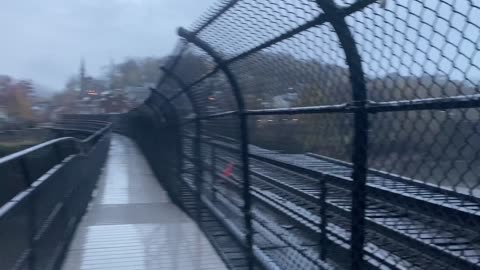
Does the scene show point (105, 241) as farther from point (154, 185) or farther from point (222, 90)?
point (154, 185)

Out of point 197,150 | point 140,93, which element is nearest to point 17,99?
point 140,93

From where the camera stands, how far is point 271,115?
4289mm

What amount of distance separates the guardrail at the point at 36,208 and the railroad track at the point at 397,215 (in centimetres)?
162

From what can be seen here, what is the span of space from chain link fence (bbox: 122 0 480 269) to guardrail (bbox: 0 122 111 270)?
148 cm

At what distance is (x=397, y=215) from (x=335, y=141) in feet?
1.84

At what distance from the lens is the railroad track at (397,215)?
Result: 239 centimetres

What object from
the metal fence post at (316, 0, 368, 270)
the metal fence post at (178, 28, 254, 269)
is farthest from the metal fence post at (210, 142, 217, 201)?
the metal fence post at (316, 0, 368, 270)

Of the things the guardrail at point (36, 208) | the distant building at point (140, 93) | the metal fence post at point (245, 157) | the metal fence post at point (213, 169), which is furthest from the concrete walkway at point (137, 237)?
the distant building at point (140, 93)

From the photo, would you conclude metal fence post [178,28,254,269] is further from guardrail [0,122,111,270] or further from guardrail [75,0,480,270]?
guardrail [0,122,111,270]

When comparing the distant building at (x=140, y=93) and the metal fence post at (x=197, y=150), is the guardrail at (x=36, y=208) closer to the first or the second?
the metal fence post at (x=197, y=150)

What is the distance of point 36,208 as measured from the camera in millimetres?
4387

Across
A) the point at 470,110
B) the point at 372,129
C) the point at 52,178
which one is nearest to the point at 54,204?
the point at 52,178

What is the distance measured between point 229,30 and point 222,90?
1.26 meters

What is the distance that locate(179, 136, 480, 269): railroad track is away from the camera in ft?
7.84
